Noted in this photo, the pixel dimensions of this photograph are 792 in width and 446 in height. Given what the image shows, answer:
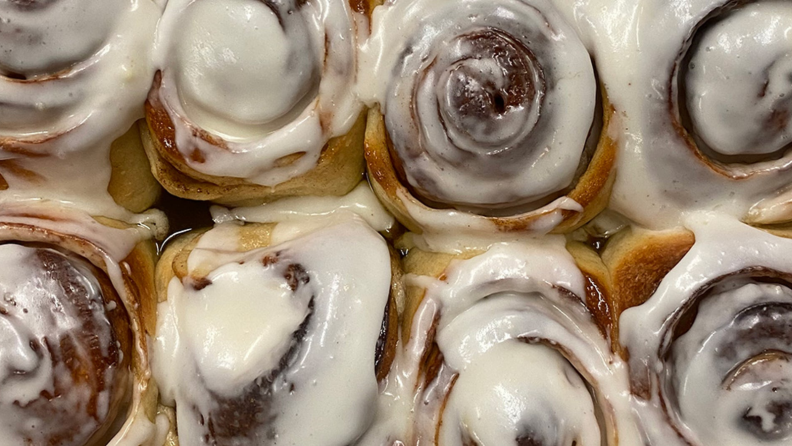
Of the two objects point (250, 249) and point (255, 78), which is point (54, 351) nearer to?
point (250, 249)

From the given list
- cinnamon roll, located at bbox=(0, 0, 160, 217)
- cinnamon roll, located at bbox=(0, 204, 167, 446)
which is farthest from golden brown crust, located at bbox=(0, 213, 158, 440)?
cinnamon roll, located at bbox=(0, 0, 160, 217)

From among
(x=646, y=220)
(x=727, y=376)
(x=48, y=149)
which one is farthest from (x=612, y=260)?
(x=48, y=149)

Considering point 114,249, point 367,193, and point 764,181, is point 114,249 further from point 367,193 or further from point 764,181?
point 764,181

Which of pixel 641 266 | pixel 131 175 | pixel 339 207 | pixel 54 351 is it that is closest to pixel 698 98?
pixel 641 266

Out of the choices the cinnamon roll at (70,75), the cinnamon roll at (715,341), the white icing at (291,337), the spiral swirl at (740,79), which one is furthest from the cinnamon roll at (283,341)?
the spiral swirl at (740,79)

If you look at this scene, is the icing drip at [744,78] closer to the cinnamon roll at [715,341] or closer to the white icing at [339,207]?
the cinnamon roll at [715,341]

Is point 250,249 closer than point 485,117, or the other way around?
point 485,117
